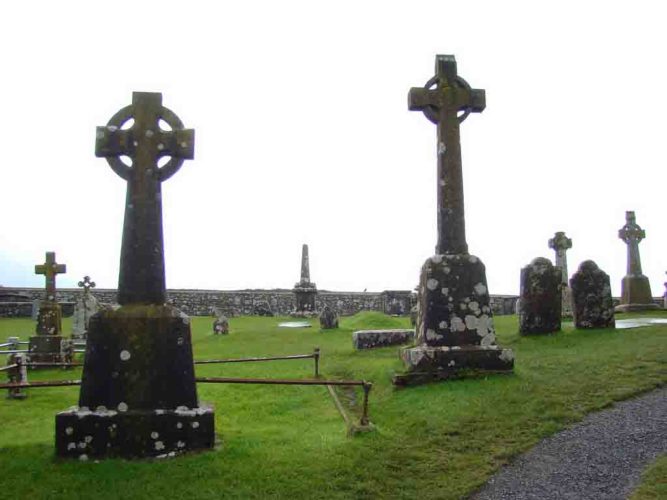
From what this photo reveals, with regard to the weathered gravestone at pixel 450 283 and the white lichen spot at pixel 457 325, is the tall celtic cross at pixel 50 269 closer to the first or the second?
the weathered gravestone at pixel 450 283

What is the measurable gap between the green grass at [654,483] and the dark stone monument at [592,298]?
837 centimetres

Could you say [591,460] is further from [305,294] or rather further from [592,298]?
[305,294]

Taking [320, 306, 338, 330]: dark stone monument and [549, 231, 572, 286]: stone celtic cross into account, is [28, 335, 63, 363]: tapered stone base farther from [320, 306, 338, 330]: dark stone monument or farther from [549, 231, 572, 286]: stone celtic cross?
[549, 231, 572, 286]: stone celtic cross

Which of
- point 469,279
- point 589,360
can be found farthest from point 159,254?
point 589,360

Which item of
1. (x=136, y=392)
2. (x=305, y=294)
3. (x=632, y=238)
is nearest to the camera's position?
(x=136, y=392)

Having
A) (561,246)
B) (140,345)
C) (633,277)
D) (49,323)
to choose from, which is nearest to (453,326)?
(140,345)

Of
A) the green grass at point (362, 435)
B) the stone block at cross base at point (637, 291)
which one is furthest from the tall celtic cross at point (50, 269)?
the stone block at cross base at point (637, 291)

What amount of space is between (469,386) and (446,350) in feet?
2.66

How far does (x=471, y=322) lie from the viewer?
30.4 feet

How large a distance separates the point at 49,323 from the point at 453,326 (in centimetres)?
1172

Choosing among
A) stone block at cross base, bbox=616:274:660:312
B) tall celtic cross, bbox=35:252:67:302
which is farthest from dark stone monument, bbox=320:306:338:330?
stone block at cross base, bbox=616:274:660:312

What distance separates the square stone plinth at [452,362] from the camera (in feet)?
29.0

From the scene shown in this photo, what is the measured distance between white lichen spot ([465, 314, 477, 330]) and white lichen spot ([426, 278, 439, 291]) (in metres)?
0.70

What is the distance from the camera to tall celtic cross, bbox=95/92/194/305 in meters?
6.38
